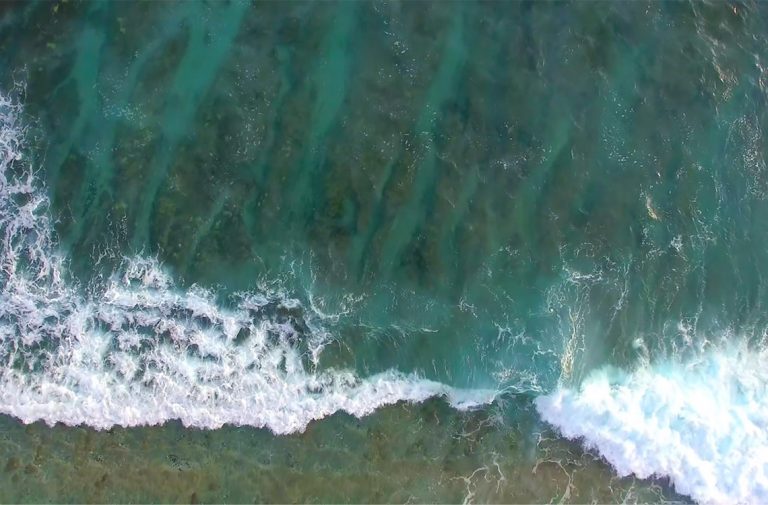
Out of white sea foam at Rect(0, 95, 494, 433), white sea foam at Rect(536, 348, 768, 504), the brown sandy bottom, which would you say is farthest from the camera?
white sea foam at Rect(536, 348, 768, 504)

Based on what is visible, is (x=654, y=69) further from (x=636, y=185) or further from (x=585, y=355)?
(x=585, y=355)

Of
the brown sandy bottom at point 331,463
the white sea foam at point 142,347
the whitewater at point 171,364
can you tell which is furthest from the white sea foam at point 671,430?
the white sea foam at point 142,347

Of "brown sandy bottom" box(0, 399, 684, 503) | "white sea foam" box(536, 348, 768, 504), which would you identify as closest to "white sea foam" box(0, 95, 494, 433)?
"brown sandy bottom" box(0, 399, 684, 503)

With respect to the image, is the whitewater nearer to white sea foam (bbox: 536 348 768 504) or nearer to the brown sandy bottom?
white sea foam (bbox: 536 348 768 504)

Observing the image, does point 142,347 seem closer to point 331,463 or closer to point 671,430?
point 331,463

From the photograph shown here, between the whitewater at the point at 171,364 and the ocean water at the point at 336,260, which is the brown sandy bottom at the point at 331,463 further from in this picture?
the whitewater at the point at 171,364

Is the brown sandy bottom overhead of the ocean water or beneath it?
beneath
